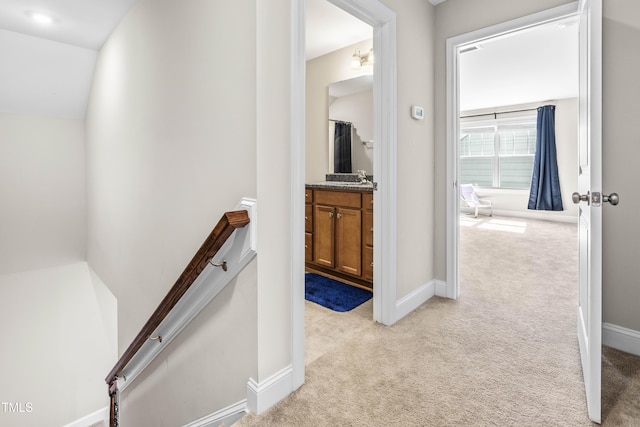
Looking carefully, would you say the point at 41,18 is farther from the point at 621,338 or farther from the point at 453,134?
the point at 621,338

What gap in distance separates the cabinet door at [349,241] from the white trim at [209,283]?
1.45m

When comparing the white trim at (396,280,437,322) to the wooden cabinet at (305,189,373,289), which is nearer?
the white trim at (396,280,437,322)

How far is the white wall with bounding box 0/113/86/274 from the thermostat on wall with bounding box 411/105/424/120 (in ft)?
12.6

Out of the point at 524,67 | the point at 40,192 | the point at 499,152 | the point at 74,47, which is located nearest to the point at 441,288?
the point at 524,67

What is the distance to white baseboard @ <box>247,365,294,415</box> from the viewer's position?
1430mm

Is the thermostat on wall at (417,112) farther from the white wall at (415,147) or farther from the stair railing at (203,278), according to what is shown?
the stair railing at (203,278)

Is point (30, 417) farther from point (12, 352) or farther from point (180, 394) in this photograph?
point (180, 394)

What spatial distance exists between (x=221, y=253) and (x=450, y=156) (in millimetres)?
1859

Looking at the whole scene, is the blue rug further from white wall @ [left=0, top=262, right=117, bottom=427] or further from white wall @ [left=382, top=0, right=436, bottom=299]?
white wall @ [left=0, top=262, right=117, bottom=427]

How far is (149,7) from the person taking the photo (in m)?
2.35

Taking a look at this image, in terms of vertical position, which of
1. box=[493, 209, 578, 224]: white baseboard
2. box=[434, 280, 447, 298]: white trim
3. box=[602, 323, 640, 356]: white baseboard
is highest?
box=[493, 209, 578, 224]: white baseboard

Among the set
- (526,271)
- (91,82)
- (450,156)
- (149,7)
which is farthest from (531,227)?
(91,82)

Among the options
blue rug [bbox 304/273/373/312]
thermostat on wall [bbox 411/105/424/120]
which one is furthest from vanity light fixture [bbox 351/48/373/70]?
blue rug [bbox 304/273/373/312]

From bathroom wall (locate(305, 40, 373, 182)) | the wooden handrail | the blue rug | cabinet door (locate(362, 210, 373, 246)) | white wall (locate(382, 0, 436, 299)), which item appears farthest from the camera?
bathroom wall (locate(305, 40, 373, 182))
